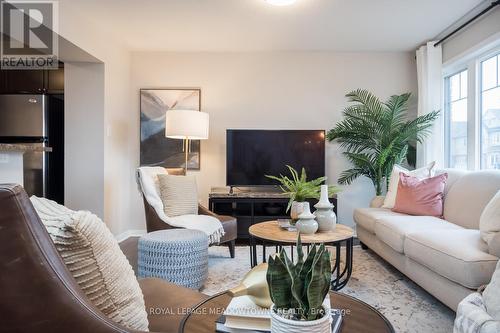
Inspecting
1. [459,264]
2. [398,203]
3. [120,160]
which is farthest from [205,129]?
[459,264]

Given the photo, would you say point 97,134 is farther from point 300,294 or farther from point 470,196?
point 470,196

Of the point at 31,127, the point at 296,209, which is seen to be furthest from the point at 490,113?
the point at 31,127

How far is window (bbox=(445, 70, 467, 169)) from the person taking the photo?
3516mm

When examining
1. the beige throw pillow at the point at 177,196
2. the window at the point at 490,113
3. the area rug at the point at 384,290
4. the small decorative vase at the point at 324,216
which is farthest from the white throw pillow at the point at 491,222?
the beige throw pillow at the point at 177,196

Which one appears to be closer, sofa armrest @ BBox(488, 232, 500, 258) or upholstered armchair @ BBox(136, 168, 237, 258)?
sofa armrest @ BBox(488, 232, 500, 258)

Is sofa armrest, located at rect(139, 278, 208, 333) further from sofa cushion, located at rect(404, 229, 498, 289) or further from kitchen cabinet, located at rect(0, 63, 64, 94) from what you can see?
kitchen cabinet, located at rect(0, 63, 64, 94)

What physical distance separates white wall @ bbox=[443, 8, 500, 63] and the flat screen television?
164cm

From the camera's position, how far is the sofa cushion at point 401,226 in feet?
7.82

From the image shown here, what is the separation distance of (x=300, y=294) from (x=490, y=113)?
10.9 ft

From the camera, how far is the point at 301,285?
27.1 inches

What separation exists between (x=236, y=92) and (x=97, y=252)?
12.0ft

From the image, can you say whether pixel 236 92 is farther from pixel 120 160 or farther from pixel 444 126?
A: pixel 444 126

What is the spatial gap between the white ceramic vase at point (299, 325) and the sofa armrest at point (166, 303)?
0.45 metres

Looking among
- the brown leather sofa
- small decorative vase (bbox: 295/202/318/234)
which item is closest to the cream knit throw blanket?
small decorative vase (bbox: 295/202/318/234)
